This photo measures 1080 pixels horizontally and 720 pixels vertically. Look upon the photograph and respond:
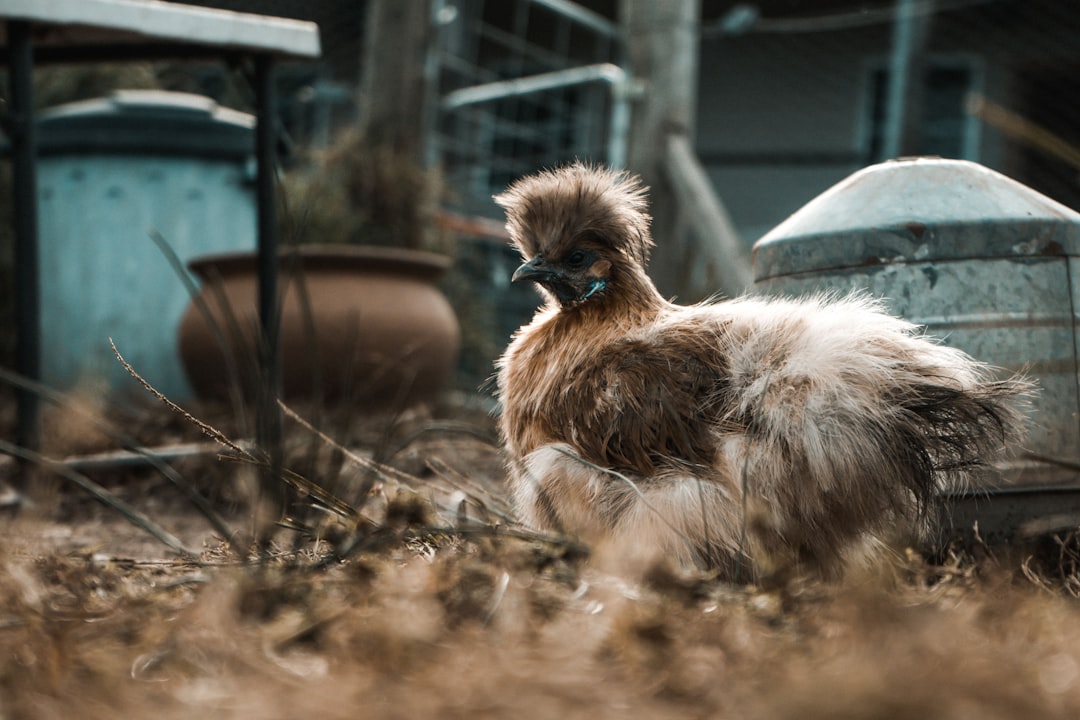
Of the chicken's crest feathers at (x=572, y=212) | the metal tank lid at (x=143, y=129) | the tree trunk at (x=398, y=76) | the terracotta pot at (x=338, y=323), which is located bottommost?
the terracotta pot at (x=338, y=323)

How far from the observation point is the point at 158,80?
22.4ft

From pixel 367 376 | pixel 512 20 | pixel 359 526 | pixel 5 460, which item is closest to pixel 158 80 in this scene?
pixel 367 376

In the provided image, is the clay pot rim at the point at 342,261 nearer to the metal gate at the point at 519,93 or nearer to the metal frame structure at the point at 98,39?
the metal gate at the point at 519,93

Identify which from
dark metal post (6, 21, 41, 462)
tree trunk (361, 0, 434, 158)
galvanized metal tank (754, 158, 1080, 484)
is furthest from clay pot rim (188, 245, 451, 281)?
galvanized metal tank (754, 158, 1080, 484)

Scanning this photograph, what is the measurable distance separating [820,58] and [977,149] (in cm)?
177

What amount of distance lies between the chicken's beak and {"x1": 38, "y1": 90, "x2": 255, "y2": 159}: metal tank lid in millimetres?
3169

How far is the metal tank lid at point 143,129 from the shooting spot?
500cm

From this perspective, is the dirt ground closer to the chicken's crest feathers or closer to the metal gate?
the chicken's crest feathers

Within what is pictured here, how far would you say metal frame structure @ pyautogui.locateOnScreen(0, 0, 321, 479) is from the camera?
299cm

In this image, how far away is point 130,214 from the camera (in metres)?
5.01

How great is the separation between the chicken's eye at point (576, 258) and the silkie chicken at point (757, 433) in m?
0.19

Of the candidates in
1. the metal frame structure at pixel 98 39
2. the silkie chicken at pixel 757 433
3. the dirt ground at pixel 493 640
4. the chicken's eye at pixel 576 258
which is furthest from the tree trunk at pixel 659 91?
the dirt ground at pixel 493 640

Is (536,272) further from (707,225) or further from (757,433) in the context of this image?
(707,225)

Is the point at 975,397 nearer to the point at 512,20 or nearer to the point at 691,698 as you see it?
the point at 691,698
